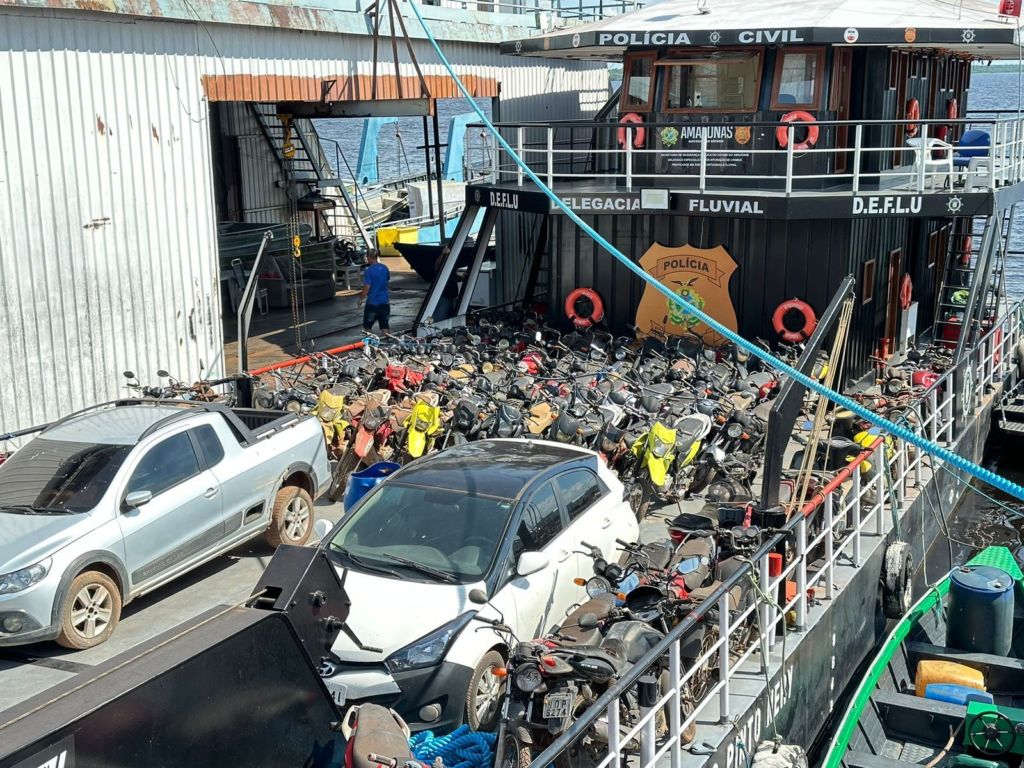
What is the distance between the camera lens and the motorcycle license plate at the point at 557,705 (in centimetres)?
615

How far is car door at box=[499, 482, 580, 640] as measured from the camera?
7887 mm

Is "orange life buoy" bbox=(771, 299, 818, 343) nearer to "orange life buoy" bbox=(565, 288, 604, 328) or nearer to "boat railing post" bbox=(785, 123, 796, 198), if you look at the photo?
"boat railing post" bbox=(785, 123, 796, 198)

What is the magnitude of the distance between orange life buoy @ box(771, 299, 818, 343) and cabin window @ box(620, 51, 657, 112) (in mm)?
3761

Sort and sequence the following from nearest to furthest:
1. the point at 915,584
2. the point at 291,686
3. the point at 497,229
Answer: the point at 291,686 < the point at 915,584 < the point at 497,229

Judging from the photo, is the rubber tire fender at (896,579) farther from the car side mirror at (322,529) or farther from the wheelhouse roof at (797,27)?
the wheelhouse roof at (797,27)

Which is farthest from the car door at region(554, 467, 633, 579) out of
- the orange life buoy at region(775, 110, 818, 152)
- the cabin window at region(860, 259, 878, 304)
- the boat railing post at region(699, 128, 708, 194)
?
the cabin window at region(860, 259, 878, 304)

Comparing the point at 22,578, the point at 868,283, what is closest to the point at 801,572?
the point at 22,578

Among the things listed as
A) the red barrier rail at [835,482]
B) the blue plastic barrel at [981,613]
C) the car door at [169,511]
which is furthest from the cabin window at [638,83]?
the car door at [169,511]

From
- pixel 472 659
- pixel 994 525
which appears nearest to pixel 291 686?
pixel 472 659

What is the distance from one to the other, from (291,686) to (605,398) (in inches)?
294

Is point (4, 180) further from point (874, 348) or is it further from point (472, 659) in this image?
point (874, 348)

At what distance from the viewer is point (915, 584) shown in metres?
12.1

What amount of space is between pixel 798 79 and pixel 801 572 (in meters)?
9.66

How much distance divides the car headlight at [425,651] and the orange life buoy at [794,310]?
9.69 metres
